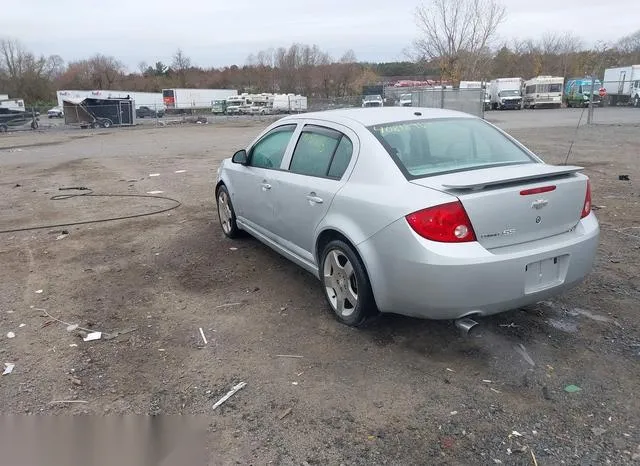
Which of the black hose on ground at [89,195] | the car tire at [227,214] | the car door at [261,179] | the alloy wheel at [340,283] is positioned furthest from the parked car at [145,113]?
the alloy wheel at [340,283]

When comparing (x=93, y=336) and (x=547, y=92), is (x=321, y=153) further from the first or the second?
(x=547, y=92)

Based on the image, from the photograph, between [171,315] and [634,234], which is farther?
[634,234]

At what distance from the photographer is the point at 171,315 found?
4.45 metres

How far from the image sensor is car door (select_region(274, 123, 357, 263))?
410 centimetres

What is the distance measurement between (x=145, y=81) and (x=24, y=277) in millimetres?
99475

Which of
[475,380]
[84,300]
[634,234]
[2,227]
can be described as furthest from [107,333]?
[634,234]

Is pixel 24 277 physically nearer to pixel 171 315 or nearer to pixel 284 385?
pixel 171 315

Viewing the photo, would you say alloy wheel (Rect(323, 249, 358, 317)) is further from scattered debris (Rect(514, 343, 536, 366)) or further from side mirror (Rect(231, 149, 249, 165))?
side mirror (Rect(231, 149, 249, 165))

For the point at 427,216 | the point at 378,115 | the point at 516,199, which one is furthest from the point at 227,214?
the point at 516,199

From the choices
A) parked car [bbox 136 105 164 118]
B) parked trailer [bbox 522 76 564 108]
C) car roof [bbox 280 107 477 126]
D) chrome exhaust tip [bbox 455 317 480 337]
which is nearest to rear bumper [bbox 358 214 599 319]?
chrome exhaust tip [bbox 455 317 480 337]

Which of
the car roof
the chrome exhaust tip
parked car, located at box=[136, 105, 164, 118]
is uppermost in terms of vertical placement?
parked car, located at box=[136, 105, 164, 118]

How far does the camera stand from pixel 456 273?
10.5ft

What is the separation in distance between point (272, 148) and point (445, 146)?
1.83m

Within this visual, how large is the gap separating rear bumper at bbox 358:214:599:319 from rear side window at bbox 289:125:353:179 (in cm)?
83
